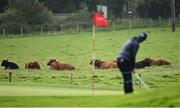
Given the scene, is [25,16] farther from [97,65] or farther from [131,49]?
[131,49]

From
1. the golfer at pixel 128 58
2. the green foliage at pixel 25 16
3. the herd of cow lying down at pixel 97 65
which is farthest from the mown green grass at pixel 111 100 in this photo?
the green foliage at pixel 25 16

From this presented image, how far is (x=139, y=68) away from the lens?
44094 millimetres

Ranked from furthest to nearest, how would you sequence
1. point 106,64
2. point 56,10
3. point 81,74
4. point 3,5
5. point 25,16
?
point 56,10 < point 3,5 < point 25,16 < point 106,64 < point 81,74

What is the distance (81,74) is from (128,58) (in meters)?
20.6

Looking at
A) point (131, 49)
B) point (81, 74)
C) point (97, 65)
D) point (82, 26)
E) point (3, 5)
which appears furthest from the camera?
point (3, 5)

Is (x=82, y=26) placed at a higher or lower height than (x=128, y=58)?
lower

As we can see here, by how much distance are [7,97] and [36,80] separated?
15831 millimetres

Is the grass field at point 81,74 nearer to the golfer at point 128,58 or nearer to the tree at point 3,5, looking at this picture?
the golfer at point 128,58

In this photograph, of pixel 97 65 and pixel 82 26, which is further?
pixel 82 26

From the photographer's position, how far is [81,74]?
1640 inches

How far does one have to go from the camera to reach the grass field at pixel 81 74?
1964 cm

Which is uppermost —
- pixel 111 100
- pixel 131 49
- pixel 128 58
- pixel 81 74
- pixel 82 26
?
pixel 131 49

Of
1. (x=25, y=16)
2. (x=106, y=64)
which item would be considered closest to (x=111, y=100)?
(x=106, y=64)

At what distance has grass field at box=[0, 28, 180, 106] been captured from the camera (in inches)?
773
